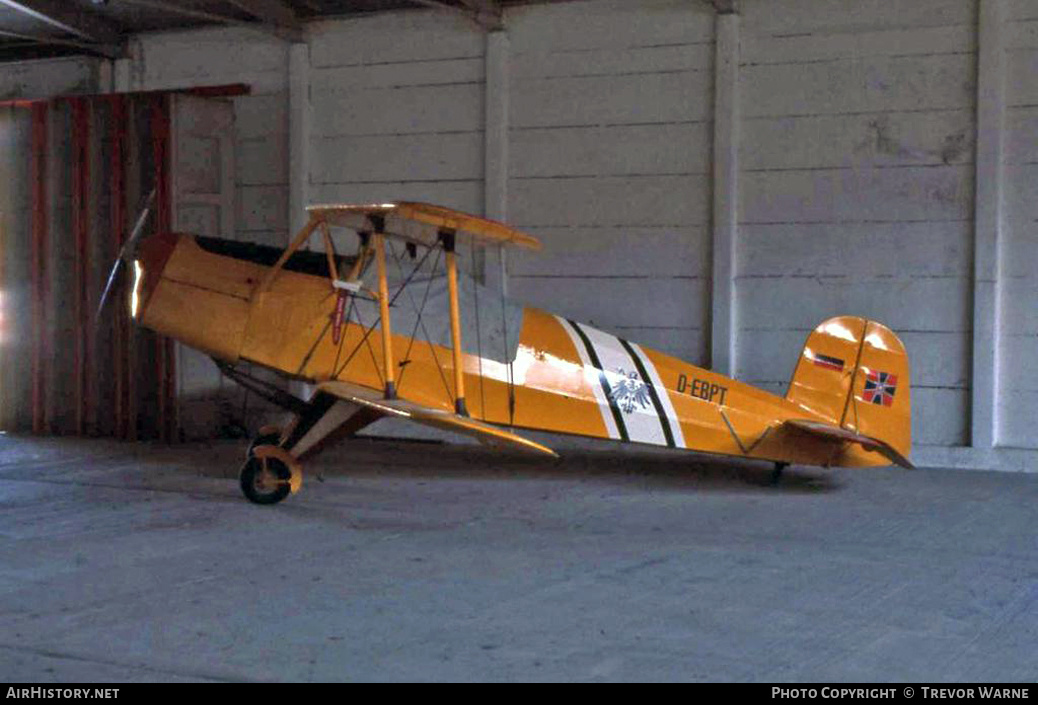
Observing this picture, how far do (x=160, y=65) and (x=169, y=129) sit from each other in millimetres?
1719

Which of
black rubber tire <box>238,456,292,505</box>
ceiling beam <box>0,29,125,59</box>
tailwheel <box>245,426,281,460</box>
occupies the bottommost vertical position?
black rubber tire <box>238,456,292,505</box>

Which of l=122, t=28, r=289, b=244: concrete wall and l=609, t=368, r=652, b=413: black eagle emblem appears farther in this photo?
l=122, t=28, r=289, b=244: concrete wall

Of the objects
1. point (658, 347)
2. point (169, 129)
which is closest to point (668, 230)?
point (658, 347)

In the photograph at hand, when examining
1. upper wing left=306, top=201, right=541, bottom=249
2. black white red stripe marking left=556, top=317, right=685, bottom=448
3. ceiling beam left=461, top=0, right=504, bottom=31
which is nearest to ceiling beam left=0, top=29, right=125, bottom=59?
ceiling beam left=461, top=0, right=504, bottom=31

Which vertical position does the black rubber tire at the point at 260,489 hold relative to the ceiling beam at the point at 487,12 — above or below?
below

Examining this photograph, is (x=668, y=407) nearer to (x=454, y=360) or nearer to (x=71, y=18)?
(x=454, y=360)

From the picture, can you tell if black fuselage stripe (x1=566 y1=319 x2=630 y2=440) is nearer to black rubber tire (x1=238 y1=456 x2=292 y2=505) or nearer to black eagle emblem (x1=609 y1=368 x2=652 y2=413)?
black eagle emblem (x1=609 y1=368 x2=652 y2=413)

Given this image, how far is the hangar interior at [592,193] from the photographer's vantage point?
8.24m

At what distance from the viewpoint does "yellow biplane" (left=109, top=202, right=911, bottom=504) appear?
7.60 meters

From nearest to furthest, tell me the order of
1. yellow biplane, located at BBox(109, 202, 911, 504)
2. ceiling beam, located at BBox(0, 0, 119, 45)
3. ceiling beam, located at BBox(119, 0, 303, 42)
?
1. yellow biplane, located at BBox(109, 202, 911, 504)
2. ceiling beam, located at BBox(0, 0, 119, 45)
3. ceiling beam, located at BBox(119, 0, 303, 42)

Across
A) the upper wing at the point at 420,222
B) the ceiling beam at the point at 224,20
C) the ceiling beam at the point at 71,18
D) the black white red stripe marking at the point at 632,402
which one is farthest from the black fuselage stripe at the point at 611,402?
the ceiling beam at the point at 71,18

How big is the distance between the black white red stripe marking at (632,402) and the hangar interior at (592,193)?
40 centimetres

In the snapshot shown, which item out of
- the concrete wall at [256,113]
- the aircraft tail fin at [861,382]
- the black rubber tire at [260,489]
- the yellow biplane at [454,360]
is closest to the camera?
the black rubber tire at [260,489]

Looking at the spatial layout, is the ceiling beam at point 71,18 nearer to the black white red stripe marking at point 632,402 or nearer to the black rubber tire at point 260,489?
the black rubber tire at point 260,489
